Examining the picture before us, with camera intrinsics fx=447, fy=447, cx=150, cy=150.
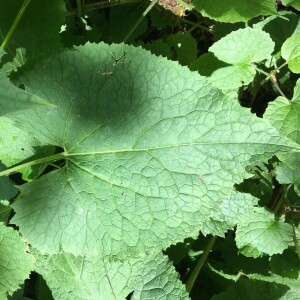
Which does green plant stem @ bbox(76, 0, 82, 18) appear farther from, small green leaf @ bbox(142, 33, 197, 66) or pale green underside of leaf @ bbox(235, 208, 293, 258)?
pale green underside of leaf @ bbox(235, 208, 293, 258)

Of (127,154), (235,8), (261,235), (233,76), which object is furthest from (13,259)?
(235,8)

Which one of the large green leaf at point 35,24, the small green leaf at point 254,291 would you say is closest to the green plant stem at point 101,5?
the large green leaf at point 35,24

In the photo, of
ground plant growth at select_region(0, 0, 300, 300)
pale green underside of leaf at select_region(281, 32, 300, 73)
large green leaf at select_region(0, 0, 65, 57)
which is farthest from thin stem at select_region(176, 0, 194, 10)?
large green leaf at select_region(0, 0, 65, 57)

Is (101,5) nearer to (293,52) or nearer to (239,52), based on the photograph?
(239,52)

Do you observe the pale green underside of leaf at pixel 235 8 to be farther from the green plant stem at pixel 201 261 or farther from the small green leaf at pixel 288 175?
the green plant stem at pixel 201 261

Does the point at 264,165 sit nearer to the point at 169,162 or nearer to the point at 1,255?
the point at 169,162
